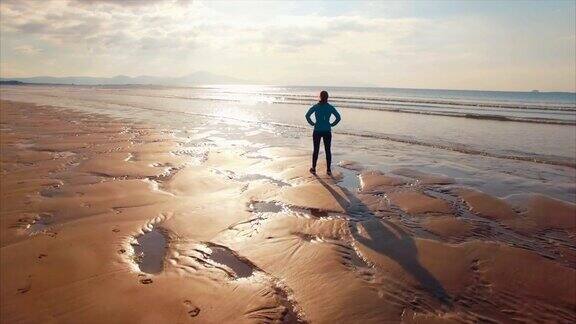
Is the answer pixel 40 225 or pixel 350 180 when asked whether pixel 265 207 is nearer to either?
pixel 350 180

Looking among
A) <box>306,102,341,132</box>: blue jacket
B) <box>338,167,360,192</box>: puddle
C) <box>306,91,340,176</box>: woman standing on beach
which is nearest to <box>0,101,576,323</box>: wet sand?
<box>338,167,360,192</box>: puddle

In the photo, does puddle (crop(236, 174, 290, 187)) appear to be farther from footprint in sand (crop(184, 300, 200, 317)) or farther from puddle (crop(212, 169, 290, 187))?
footprint in sand (crop(184, 300, 200, 317))

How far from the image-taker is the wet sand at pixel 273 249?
4.27 meters

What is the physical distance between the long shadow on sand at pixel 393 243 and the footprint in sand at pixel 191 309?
9.13ft

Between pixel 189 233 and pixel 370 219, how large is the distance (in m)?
3.32

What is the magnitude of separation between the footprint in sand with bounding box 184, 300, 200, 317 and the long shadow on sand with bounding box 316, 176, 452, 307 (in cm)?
278

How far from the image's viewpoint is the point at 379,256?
18.4ft

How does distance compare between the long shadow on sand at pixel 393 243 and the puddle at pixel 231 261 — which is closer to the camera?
the long shadow on sand at pixel 393 243

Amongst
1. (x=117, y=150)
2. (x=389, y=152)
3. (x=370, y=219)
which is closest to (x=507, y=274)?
(x=370, y=219)

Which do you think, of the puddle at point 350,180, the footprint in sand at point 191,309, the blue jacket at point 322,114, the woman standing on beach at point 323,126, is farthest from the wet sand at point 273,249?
the blue jacket at point 322,114

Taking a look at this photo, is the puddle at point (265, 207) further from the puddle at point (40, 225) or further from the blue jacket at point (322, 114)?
the blue jacket at point (322, 114)

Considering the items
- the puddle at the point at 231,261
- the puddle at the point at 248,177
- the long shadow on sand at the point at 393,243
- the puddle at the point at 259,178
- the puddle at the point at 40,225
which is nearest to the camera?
the long shadow on sand at the point at 393,243

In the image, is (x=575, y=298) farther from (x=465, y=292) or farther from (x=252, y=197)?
(x=252, y=197)

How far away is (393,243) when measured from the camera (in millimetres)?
6105
